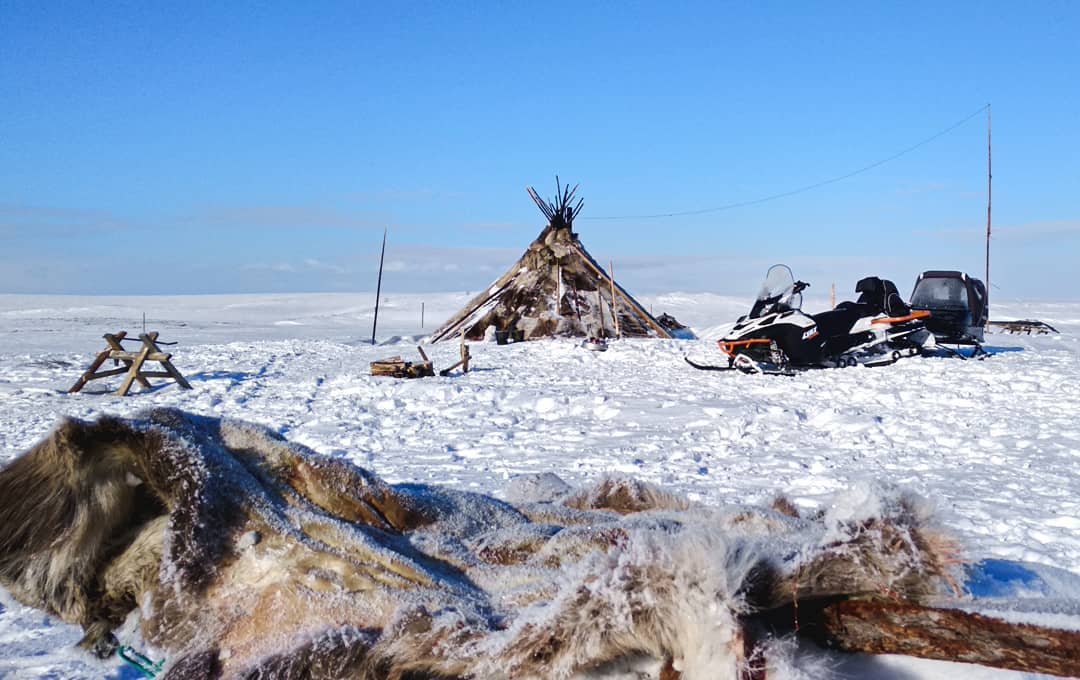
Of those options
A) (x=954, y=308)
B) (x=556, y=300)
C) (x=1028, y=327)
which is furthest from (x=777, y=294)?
(x=1028, y=327)

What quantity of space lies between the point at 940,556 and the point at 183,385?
1022cm

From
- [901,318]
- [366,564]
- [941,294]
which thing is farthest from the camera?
[941,294]

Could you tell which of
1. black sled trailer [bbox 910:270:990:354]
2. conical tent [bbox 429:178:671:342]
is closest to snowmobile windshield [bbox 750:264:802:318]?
black sled trailer [bbox 910:270:990:354]

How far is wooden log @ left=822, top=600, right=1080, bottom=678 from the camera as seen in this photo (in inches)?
48.6

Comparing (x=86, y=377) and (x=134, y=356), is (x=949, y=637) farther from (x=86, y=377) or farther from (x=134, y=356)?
(x=134, y=356)

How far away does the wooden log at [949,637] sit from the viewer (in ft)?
4.05

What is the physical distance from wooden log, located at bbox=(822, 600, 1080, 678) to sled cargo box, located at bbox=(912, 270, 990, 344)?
463 inches

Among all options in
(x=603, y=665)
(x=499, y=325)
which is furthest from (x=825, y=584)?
(x=499, y=325)

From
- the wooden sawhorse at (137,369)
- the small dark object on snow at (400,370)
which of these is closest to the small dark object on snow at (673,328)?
the small dark object on snow at (400,370)

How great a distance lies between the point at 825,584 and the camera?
4.49 ft

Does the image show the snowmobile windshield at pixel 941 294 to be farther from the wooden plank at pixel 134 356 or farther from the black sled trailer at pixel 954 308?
the wooden plank at pixel 134 356

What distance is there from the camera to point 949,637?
4.30 ft

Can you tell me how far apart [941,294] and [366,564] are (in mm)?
12488

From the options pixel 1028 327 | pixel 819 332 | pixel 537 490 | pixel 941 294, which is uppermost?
pixel 941 294
